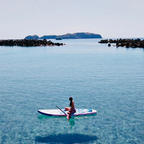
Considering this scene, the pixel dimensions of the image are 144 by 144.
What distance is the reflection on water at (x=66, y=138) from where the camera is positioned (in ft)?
55.9

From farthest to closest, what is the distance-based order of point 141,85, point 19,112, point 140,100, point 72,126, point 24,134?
1. point 141,85
2. point 140,100
3. point 19,112
4. point 72,126
5. point 24,134

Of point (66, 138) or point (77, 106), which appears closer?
point (66, 138)

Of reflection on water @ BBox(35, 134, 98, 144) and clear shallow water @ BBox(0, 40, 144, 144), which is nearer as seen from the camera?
reflection on water @ BBox(35, 134, 98, 144)

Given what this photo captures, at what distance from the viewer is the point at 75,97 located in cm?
2864

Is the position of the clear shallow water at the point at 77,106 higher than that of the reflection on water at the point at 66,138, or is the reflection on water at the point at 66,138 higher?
the clear shallow water at the point at 77,106

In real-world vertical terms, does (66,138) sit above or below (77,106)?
below

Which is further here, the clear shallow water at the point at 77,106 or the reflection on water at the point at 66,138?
the clear shallow water at the point at 77,106

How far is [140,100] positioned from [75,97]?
7.23m

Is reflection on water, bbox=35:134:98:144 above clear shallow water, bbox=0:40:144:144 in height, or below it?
below

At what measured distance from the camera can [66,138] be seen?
17.5m

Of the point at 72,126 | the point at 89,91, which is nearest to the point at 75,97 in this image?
the point at 89,91

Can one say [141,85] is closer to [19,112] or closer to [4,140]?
[19,112]

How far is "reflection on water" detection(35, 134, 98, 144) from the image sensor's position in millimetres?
17031

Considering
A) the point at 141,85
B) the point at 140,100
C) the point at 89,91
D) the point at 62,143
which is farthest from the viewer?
the point at 141,85
